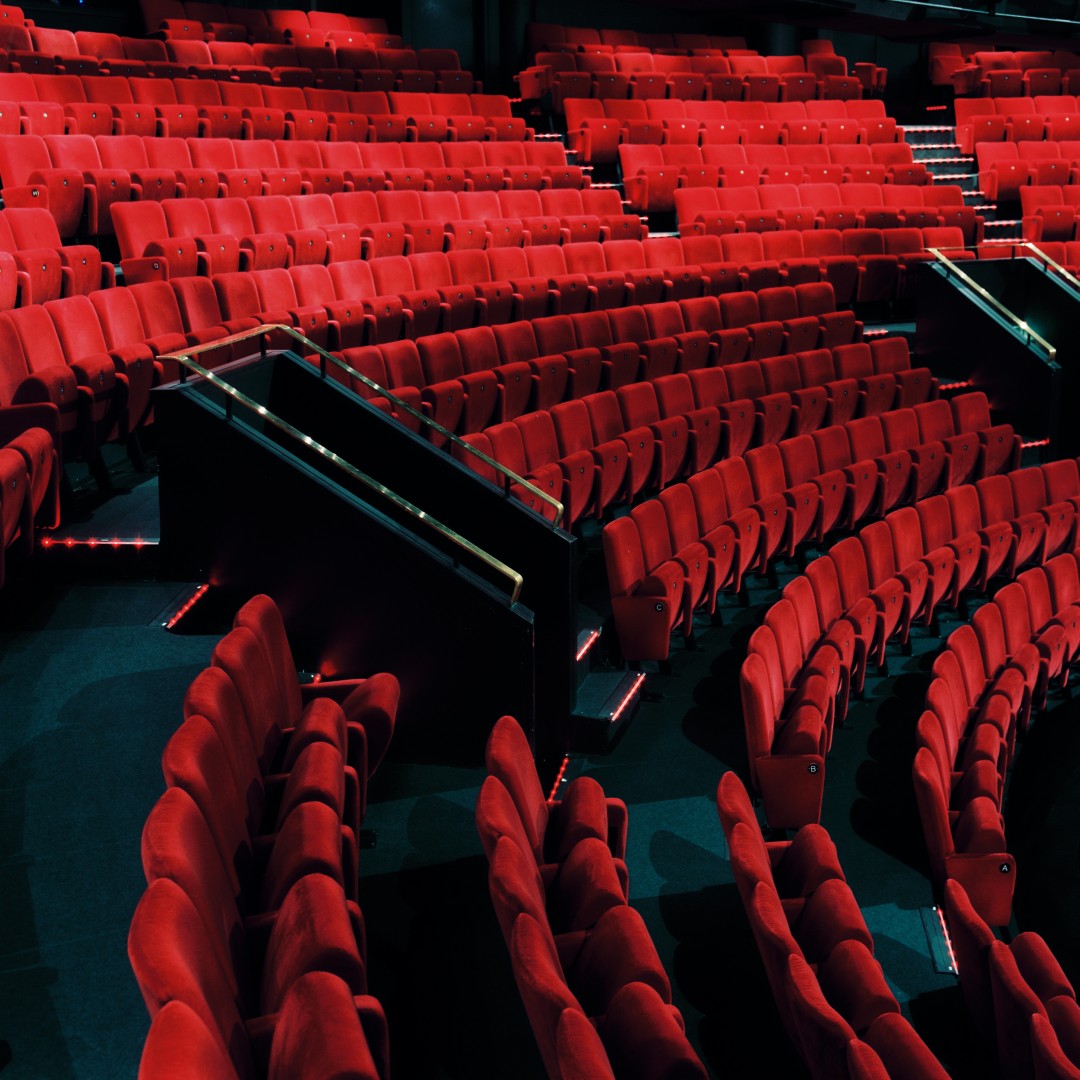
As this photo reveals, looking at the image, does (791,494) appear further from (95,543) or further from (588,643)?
(95,543)

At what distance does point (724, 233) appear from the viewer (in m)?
1.80

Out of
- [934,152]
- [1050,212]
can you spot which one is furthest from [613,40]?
[1050,212]

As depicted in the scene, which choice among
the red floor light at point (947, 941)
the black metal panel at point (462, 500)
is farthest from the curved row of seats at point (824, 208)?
the red floor light at point (947, 941)

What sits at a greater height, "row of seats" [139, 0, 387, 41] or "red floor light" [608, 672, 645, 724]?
"row of seats" [139, 0, 387, 41]

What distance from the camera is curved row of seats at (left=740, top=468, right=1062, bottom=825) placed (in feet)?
2.39

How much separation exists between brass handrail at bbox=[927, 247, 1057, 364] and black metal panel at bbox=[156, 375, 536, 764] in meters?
1.04

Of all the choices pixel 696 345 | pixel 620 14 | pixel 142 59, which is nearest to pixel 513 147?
pixel 142 59

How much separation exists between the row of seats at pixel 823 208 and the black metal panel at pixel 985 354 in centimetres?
27

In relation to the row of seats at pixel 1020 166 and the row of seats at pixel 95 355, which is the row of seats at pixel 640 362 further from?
the row of seats at pixel 1020 166

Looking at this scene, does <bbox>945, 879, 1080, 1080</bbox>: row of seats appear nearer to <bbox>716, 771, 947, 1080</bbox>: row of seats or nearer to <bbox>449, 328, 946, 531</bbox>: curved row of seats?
<bbox>716, 771, 947, 1080</bbox>: row of seats

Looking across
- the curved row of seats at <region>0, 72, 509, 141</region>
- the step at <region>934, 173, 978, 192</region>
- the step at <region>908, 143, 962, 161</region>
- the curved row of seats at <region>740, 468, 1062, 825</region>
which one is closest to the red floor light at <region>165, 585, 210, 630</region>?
the curved row of seats at <region>740, 468, 1062, 825</region>

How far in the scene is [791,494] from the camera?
1071 millimetres

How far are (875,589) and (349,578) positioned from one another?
46 centimetres

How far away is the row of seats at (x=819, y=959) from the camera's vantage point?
0.45 metres
